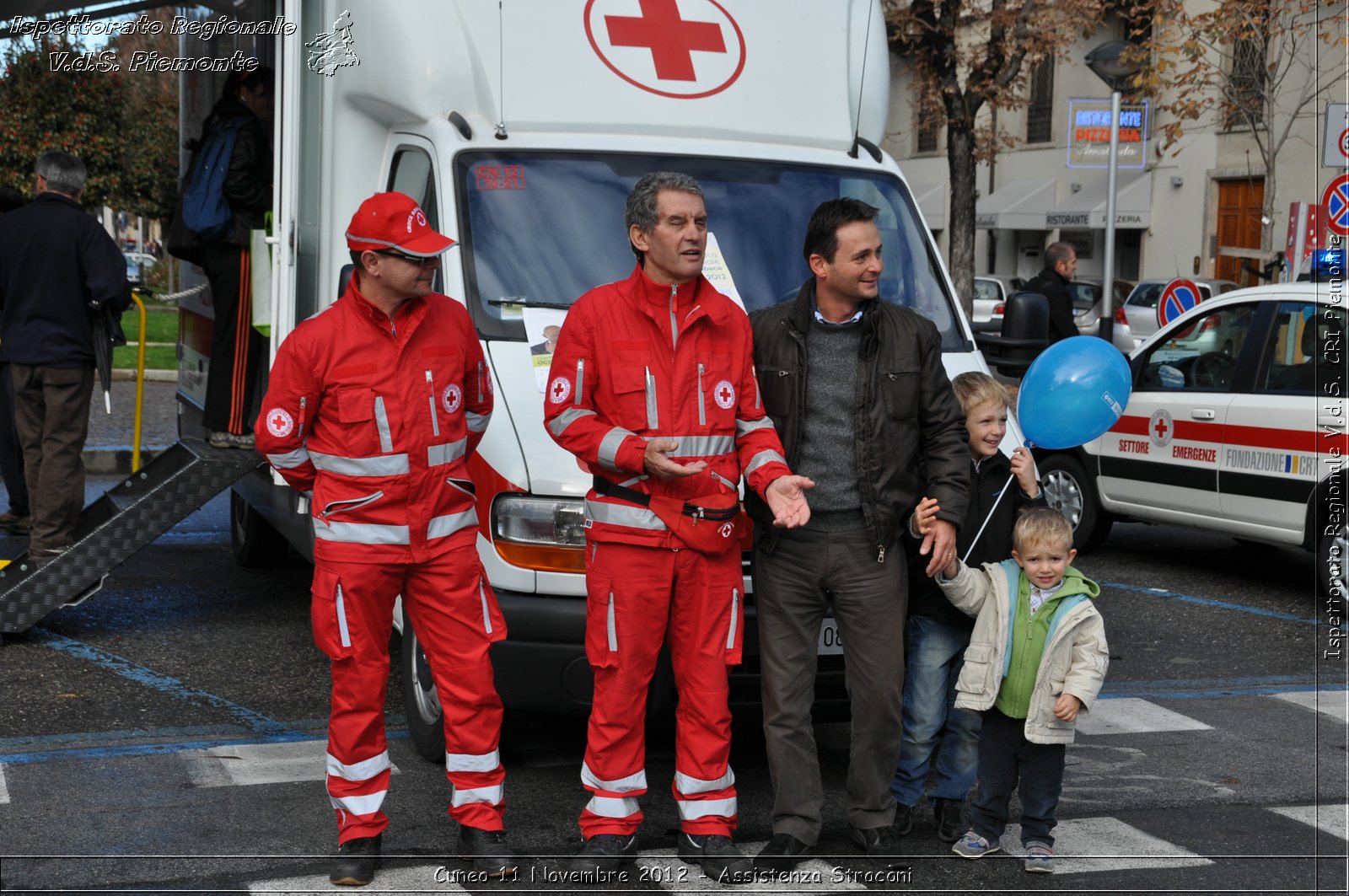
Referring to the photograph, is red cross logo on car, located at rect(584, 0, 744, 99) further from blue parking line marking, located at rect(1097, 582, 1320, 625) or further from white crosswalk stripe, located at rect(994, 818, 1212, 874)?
blue parking line marking, located at rect(1097, 582, 1320, 625)

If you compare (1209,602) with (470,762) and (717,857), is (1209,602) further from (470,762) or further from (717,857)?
(470,762)

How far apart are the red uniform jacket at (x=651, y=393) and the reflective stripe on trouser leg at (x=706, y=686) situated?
0.21 meters

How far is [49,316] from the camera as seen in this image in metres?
7.61

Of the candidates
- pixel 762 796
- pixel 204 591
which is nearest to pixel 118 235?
pixel 204 591

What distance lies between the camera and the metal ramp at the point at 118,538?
6879mm

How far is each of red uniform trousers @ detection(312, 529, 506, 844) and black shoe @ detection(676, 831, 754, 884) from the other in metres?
0.56

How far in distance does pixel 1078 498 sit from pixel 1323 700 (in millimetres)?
3471

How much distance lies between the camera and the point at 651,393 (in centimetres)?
446

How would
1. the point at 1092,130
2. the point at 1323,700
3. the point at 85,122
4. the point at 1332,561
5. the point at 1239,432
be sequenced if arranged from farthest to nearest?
the point at 85,122 < the point at 1092,130 < the point at 1239,432 < the point at 1332,561 < the point at 1323,700

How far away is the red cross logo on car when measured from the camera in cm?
586

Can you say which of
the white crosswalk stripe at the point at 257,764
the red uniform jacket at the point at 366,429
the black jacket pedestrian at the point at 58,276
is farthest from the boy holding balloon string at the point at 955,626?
the black jacket pedestrian at the point at 58,276

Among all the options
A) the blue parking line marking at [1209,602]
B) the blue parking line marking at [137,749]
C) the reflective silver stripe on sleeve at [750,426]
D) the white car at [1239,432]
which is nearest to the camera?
the reflective silver stripe on sleeve at [750,426]

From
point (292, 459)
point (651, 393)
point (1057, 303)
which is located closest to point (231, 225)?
point (292, 459)

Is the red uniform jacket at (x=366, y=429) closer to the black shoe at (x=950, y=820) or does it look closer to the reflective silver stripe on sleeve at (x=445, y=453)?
the reflective silver stripe on sleeve at (x=445, y=453)
